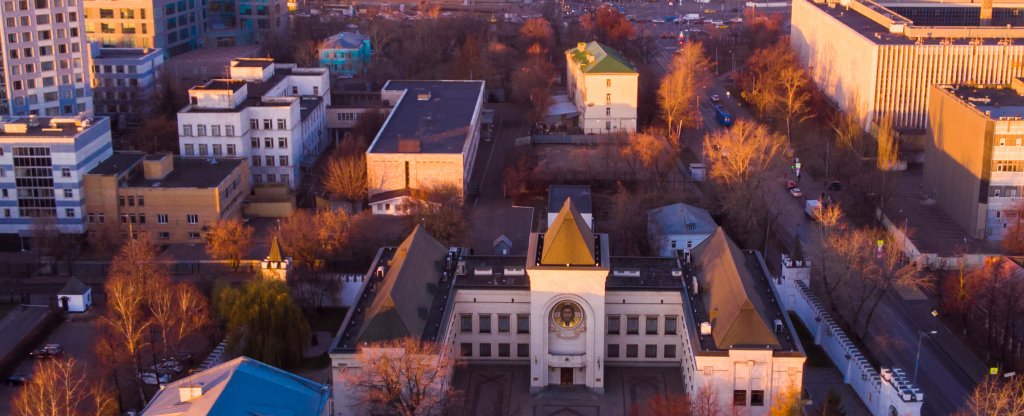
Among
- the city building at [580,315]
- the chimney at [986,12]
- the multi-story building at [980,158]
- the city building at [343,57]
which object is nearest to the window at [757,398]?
the city building at [580,315]

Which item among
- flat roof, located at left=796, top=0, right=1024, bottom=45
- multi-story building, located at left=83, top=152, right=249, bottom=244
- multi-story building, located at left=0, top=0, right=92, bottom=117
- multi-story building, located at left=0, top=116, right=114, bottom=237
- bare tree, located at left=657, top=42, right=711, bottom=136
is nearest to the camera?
multi-story building, located at left=0, top=116, right=114, bottom=237

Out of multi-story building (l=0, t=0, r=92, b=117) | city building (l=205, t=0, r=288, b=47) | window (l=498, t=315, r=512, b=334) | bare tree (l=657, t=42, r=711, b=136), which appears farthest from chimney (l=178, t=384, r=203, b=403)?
city building (l=205, t=0, r=288, b=47)

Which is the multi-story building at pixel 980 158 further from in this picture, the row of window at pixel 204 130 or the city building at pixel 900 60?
the row of window at pixel 204 130

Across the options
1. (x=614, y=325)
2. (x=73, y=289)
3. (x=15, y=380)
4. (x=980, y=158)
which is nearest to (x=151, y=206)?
(x=73, y=289)

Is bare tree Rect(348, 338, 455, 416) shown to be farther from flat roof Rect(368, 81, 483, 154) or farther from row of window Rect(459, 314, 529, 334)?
flat roof Rect(368, 81, 483, 154)

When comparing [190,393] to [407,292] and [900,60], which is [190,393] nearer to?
[407,292]

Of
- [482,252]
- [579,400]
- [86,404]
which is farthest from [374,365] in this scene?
[482,252]

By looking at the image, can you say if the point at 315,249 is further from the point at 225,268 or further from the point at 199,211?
the point at 199,211
